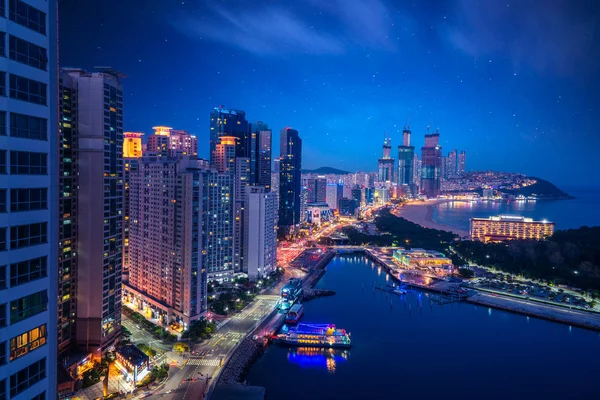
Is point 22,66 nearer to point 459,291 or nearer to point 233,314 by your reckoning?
point 233,314

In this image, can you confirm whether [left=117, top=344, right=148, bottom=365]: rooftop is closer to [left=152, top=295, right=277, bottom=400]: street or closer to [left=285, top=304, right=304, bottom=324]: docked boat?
[left=152, top=295, right=277, bottom=400]: street

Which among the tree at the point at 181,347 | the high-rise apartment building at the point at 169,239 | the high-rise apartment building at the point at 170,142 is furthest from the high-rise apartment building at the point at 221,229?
the tree at the point at 181,347

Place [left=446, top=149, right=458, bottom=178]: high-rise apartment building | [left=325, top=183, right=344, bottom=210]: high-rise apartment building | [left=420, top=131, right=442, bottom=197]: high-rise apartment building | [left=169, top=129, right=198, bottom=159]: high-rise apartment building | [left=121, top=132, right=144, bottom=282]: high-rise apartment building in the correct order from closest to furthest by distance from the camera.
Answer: [left=121, top=132, right=144, bottom=282]: high-rise apartment building
[left=169, top=129, right=198, bottom=159]: high-rise apartment building
[left=325, top=183, right=344, bottom=210]: high-rise apartment building
[left=420, top=131, right=442, bottom=197]: high-rise apartment building
[left=446, top=149, right=458, bottom=178]: high-rise apartment building

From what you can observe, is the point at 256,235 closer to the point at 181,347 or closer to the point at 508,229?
the point at 181,347

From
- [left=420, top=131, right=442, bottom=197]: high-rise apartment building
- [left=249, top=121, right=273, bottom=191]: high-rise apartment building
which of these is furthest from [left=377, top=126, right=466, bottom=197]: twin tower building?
[left=249, top=121, right=273, bottom=191]: high-rise apartment building

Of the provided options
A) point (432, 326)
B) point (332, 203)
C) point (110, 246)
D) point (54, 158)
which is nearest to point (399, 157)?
point (332, 203)

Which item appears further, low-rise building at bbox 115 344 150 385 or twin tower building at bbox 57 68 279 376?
→ twin tower building at bbox 57 68 279 376

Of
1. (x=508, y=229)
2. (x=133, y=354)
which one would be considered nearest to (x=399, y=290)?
(x=133, y=354)
